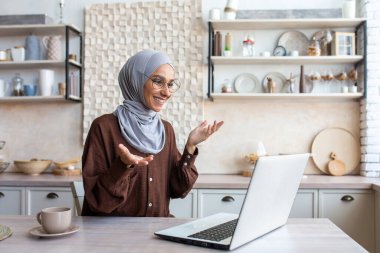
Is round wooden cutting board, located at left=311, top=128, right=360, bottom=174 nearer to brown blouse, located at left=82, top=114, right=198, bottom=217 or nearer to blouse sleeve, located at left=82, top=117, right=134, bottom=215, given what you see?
brown blouse, located at left=82, top=114, right=198, bottom=217

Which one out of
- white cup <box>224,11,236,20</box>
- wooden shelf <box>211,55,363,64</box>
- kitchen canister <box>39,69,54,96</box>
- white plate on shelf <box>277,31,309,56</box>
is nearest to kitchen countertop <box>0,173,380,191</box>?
kitchen canister <box>39,69,54,96</box>

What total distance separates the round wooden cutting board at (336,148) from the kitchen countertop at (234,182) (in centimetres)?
17

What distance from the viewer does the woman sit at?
1.72 meters

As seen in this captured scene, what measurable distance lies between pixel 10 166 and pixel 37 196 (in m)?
0.86

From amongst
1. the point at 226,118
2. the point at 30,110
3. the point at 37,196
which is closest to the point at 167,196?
the point at 37,196

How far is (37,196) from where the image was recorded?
124 inches

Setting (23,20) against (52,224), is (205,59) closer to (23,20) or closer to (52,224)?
(23,20)

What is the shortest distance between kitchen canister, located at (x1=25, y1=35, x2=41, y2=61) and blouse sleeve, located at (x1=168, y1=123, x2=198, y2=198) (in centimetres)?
225

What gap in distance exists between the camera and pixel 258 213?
3.98 ft

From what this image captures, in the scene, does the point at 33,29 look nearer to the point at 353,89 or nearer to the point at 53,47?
the point at 53,47

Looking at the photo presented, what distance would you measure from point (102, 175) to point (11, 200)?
1.91 m

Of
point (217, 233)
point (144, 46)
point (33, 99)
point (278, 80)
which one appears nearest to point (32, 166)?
point (33, 99)

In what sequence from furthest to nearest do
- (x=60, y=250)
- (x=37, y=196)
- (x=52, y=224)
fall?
(x=37, y=196)
(x=52, y=224)
(x=60, y=250)

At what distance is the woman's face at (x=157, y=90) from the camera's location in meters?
Result: 1.86
